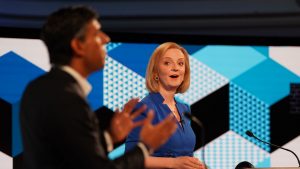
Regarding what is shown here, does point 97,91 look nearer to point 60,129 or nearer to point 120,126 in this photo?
point 120,126

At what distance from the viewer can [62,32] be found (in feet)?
5.83

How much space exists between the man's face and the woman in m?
1.24

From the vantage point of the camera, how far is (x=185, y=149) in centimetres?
307

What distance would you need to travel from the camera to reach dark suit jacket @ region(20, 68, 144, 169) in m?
1.61

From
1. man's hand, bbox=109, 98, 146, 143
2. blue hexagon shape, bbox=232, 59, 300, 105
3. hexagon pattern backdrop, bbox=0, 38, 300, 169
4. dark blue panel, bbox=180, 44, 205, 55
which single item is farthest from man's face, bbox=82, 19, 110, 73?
blue hexagon shape, bbox=232, 59, 300, 105

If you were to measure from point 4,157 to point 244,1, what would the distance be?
247 cm

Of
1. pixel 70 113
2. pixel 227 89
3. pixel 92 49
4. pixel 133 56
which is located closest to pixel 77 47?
pixel 92 49

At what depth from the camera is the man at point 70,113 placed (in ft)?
5.30

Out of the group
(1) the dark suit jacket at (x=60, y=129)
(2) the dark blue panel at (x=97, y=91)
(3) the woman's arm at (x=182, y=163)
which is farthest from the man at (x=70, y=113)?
(2) the dark blue panel at (x=97, y=91)

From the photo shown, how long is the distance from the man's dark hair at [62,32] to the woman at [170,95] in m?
1.28

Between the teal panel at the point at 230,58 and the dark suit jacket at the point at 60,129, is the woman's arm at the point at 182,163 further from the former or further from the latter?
the teal panel at the point at 230,58

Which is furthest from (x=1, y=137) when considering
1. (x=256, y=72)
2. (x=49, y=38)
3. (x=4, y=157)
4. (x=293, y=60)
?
(x=49, y=38)

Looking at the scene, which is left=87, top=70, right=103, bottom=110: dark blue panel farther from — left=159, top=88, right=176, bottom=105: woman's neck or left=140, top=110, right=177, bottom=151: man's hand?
left=140, top=110, right=177, bottom=151: man's hand

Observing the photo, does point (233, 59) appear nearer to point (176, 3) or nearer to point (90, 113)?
point (176, 3)
